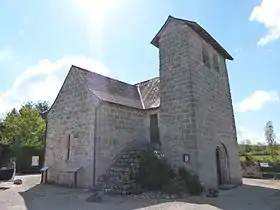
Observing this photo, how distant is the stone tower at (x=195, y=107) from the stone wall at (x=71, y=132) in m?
4.69

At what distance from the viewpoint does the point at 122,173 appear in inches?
545

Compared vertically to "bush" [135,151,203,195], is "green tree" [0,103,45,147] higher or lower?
higher

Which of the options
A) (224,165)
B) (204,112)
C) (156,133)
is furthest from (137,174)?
(224,165)

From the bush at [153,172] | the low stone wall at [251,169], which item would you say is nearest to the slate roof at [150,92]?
the bush at [153,172]

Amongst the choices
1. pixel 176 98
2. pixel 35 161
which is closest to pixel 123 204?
pixel 176 98

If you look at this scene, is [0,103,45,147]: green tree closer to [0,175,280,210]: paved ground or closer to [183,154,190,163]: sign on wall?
[0,175,280,210]: paved ground

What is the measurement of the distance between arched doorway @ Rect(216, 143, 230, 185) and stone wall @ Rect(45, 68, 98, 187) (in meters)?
8.49

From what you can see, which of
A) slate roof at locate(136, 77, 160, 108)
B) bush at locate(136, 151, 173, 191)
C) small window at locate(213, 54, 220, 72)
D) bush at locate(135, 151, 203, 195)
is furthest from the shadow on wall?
small window at locate(213, 54, 220, 72)

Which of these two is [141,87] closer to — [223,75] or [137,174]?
[223,75]

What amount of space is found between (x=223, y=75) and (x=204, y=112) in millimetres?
5266

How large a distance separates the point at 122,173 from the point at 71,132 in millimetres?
5157

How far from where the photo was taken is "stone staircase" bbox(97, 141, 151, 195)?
13.0 m

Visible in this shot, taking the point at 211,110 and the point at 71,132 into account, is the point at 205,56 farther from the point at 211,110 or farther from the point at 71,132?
the point at 71,132

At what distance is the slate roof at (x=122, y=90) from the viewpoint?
55.3 ft
